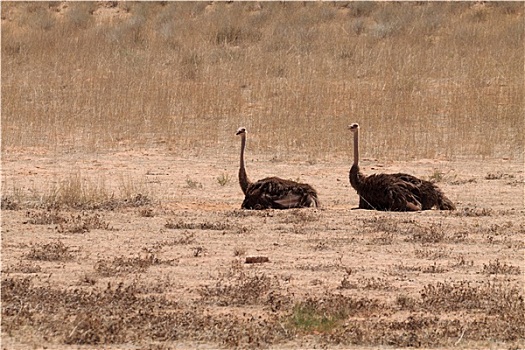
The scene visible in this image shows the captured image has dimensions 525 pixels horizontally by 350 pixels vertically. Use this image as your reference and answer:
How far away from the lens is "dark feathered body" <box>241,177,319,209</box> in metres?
12.7

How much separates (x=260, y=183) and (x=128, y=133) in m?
5.84

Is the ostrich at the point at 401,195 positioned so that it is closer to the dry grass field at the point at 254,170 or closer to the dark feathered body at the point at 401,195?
the dark feathered body at the point at 401,195

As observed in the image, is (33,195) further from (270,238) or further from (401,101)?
(401,101)

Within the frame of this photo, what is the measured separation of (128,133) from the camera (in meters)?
18.3

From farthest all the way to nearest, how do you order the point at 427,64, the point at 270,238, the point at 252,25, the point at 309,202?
the point at 252,25 < the point at 427,64 < the point at 309,202 < the point at 270,238

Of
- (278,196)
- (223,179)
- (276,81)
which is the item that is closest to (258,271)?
(278,196)

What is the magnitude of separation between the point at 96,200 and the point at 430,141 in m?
6.57

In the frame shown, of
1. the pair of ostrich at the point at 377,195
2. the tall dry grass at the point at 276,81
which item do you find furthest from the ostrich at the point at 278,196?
the tall dry grass at the point at 276,81

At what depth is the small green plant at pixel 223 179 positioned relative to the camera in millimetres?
14827

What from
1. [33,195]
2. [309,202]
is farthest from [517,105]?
[33,195]

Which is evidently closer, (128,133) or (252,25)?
(128,133)

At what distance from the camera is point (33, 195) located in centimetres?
1346

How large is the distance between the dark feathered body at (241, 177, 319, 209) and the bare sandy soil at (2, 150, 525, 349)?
0.26m

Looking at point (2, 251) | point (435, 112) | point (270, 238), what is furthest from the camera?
point (435, 112)
